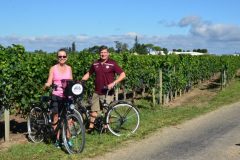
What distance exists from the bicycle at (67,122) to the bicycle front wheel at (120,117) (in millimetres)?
1227

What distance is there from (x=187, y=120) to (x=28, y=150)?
5.20 meters

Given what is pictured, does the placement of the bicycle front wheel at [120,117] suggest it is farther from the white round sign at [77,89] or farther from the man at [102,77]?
the white round sign at [77,89]

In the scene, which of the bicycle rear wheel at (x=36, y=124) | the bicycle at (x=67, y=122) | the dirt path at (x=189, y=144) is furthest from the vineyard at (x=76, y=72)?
the dirt path at (x=189, y=144)

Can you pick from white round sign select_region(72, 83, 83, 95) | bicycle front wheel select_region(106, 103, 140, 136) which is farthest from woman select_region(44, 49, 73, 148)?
bicycle front wheel select_region(106, 103, 140, 136)

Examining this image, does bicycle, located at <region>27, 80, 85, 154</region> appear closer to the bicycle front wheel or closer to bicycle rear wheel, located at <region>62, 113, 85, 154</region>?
bicycle rear wheel, located at <region>62, 113, 85, 154</region>

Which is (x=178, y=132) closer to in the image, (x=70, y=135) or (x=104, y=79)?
(x=104, y=79)

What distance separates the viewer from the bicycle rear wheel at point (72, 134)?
26.5 feet

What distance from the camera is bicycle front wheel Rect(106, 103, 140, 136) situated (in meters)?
9.55

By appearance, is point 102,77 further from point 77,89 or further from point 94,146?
point 94,146

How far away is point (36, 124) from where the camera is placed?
30.3ft

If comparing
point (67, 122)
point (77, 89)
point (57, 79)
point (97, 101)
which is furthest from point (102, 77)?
point (67, 122)

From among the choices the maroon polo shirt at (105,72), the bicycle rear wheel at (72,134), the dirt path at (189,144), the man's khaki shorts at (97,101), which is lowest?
the dirt path at (189,144)

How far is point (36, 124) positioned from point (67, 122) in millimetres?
1289

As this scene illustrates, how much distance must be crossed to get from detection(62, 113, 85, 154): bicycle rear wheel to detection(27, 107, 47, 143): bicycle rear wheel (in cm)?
87
